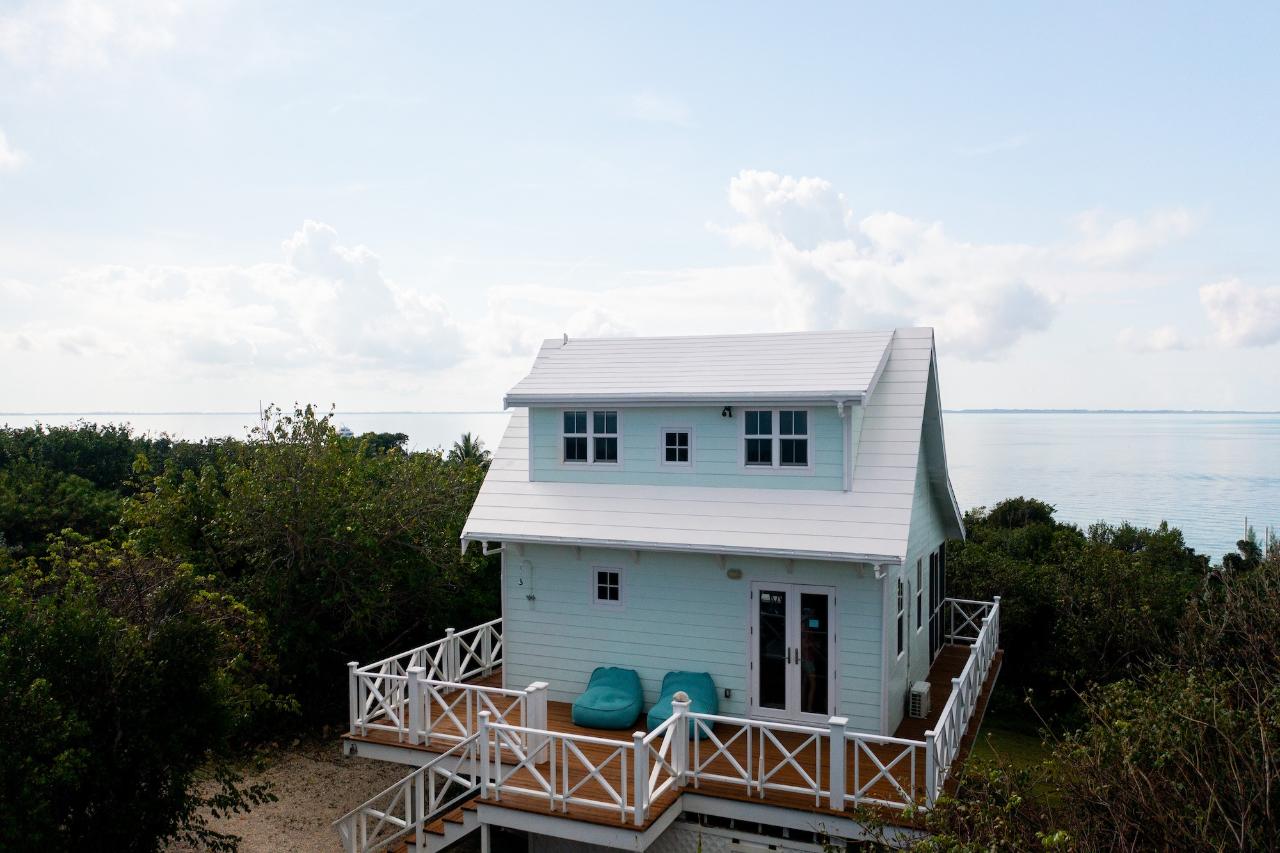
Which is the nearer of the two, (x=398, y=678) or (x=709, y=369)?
(x=398, y=678)

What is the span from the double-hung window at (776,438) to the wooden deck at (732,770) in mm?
4117

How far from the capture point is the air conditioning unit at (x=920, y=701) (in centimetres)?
1302

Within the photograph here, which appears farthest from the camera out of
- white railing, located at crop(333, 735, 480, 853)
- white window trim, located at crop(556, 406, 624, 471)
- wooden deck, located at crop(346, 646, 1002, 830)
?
white window trim, located at crop(556, 406, 624, 471)

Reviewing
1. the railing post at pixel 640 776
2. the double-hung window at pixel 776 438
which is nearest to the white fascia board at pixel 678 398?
the double-hung window at pixel 776 438

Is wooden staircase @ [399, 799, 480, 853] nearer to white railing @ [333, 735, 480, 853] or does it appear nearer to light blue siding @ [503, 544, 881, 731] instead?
white railing @ [333, 735, 480, 853]

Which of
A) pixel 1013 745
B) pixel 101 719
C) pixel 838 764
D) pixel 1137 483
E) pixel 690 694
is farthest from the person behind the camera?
pixel 1137 483

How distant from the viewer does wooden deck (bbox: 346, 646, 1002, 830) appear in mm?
10188

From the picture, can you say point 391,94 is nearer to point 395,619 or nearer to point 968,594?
point 395,619

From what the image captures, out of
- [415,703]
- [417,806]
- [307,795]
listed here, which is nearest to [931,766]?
[417,806]

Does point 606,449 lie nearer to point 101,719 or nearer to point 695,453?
point 695,453

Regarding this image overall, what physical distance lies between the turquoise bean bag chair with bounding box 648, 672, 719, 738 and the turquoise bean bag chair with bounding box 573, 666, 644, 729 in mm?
362

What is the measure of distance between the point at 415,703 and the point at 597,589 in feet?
10.7

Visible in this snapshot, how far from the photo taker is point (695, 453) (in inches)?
541

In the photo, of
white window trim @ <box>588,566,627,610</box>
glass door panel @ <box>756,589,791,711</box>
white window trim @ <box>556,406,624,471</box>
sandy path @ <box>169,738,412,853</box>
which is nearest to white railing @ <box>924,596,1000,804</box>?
glass door panel @ <box>756,589,791,711</box>
